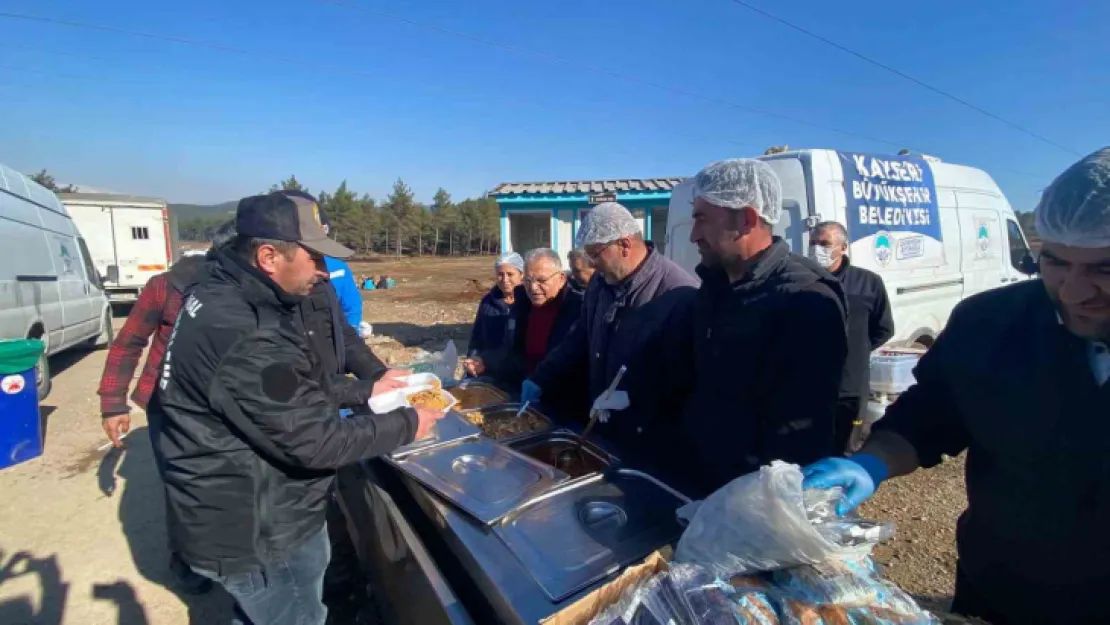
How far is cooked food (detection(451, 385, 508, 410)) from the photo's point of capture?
2807 millimetres

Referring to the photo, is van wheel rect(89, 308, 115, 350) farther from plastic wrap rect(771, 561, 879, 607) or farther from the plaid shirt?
plastic wrap rect(771, 561, 879, 607)

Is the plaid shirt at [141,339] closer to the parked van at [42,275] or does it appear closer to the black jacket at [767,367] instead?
the black jacket at [767,367]

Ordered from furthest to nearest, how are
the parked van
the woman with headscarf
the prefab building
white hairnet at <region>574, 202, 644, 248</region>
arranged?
the prefab building, the parked van, the woman with headscarf, white hairnet at <region>574, 202, 644, 248</region>

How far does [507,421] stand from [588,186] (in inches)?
547

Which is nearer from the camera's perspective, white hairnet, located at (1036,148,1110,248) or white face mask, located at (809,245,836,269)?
white hairnet, located at (1036,148,1110,248)

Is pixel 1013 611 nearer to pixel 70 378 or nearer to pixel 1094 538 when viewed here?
pixel 1094 538

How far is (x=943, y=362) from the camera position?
1.39 metres

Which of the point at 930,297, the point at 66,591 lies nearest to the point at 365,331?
the point at 66,591

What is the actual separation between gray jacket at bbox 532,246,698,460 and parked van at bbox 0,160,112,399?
6.11m

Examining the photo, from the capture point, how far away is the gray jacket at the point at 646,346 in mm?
2230

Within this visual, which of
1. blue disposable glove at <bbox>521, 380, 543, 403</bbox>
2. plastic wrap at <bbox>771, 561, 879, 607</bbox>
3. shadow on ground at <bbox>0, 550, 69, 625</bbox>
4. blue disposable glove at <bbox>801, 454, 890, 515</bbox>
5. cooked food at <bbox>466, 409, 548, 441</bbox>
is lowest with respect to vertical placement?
shadow on ground at <bbox>0, 550, 69, 625</bbox>

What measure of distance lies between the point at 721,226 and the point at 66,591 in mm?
4002

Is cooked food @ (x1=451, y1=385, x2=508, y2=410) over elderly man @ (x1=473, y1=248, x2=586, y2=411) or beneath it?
beneath

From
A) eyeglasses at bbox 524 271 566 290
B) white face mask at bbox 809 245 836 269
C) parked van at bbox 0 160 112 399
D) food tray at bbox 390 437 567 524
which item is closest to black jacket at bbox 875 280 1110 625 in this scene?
food tray at bbox 390 437 567 524
